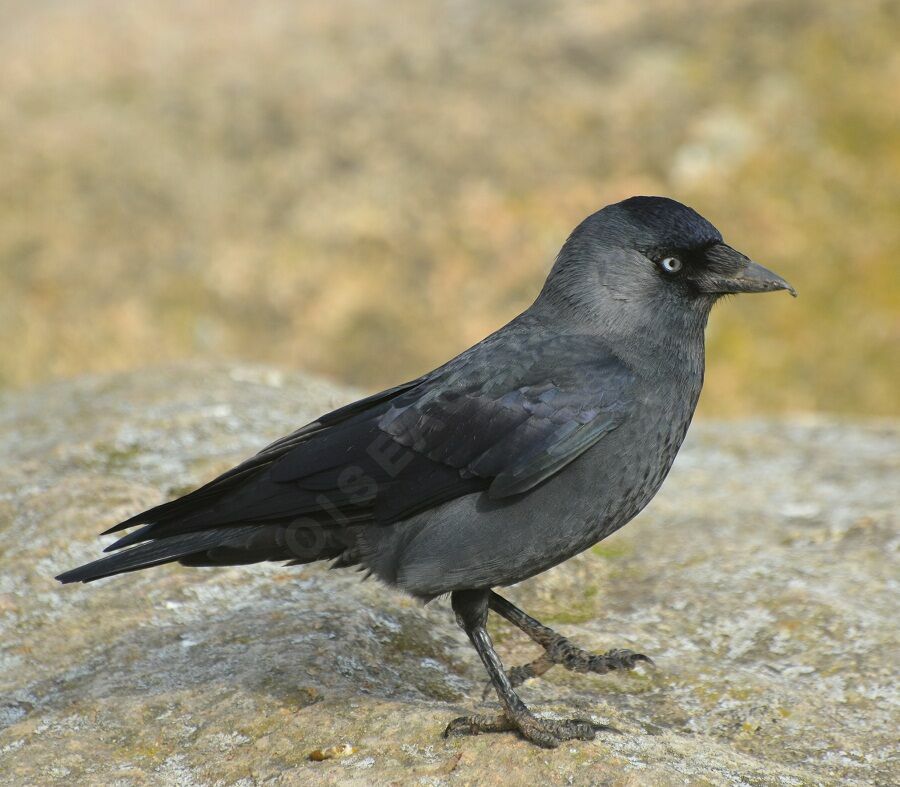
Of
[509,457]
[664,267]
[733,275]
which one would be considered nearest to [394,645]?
[509,457]

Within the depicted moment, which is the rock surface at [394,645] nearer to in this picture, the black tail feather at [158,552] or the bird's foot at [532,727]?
the bird's foot at [532,727]

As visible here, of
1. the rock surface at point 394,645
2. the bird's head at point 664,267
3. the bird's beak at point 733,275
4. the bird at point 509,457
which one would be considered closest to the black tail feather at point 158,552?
the bird at point 509,457

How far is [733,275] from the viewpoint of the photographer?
4789 millimetres

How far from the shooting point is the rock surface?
4.22 metres

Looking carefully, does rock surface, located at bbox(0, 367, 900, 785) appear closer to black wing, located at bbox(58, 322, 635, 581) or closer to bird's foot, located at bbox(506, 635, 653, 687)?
bird's foot, located at bbox(506, 635, 653, 687)

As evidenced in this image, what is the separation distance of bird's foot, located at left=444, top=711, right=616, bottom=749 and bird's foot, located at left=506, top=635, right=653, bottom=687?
2.37 feet

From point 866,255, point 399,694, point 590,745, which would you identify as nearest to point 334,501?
point 399,694

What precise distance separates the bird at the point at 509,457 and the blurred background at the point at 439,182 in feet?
21.1

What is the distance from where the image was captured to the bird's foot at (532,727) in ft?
13.8

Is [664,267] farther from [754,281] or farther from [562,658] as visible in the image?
[562,658]

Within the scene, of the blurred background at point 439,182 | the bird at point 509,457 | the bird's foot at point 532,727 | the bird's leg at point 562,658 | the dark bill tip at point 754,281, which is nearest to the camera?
the bird's foot at point 532,727

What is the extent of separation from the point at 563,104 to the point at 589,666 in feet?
29.4

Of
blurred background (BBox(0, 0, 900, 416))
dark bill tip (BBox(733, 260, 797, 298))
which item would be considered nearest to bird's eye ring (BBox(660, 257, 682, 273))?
dark bill tip (BBox(733, 260, 797, 298))

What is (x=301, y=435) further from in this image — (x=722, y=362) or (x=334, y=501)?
(x=722, y=362)
